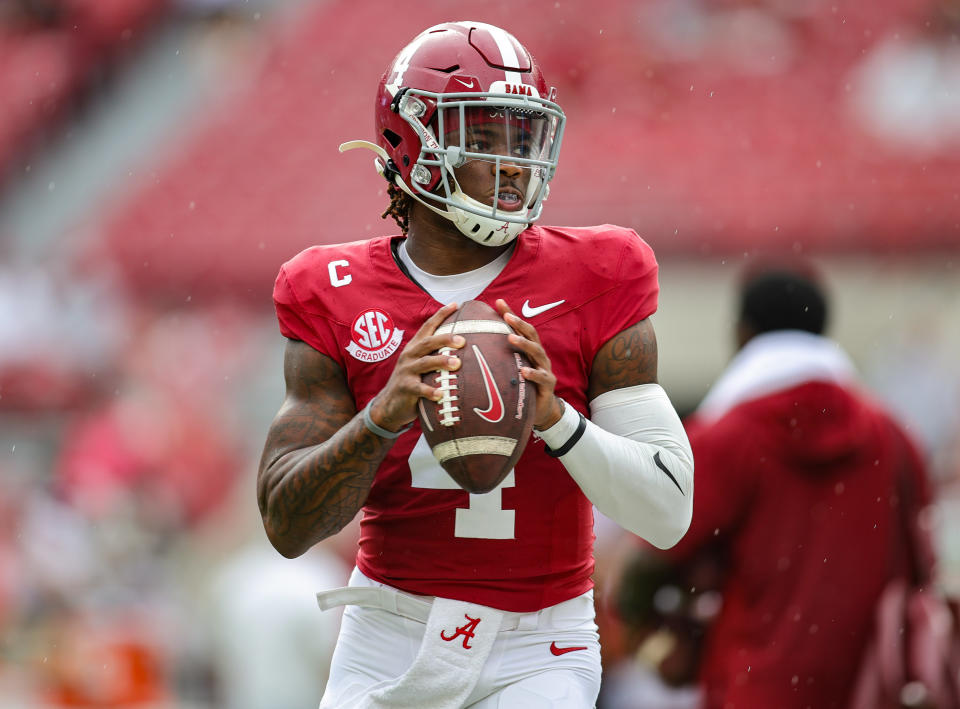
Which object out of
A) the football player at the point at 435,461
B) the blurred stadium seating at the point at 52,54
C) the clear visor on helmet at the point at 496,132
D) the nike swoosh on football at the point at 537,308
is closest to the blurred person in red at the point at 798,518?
the football player at the point at 435,461

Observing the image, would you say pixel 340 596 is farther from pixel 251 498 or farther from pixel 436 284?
pixel 251 498

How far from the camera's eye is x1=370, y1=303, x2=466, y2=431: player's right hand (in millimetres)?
2262

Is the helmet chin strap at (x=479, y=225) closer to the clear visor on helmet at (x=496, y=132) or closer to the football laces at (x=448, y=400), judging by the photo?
the clear visor on helmet at (x=496, y=132)

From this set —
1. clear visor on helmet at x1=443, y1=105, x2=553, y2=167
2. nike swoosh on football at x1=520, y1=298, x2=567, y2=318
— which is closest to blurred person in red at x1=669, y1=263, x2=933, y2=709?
nike swoosh on football at x1=520, y1=298, x2=567, y2=318

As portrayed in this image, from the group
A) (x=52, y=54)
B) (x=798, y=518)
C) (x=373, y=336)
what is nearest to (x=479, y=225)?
(x=373, y=336)

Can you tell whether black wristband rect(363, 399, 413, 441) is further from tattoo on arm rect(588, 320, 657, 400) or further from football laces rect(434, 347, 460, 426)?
tattoo on arm rect(588, 320, 657, 400)

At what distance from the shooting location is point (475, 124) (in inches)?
103

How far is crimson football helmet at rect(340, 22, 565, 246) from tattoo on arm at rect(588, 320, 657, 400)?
29cm

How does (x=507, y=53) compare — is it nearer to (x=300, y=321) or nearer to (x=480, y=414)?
(x=300, y=321)

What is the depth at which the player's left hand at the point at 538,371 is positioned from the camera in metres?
2.29

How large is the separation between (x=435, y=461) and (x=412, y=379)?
1.11 ft

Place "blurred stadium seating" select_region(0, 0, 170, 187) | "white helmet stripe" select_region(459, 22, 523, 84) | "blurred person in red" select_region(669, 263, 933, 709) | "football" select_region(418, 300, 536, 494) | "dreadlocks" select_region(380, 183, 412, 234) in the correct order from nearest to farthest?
"football" select_region(418, 300, 536, 494), "white helmet stripe" select_region(459, 22, 523, 84), "dreadlocks" select_region(380, 183, 412, 234), "blurred person in red" select_region(669, 263, 933, 709), "blurred stadium seating" select_region(0, 0, 170, 187)

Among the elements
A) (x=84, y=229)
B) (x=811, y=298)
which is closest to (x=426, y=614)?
(x=811, y=298)

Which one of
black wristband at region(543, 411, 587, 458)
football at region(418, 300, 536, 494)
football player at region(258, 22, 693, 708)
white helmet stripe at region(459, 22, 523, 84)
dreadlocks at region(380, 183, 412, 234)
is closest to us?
football at region(418, 300, 536, 494)
